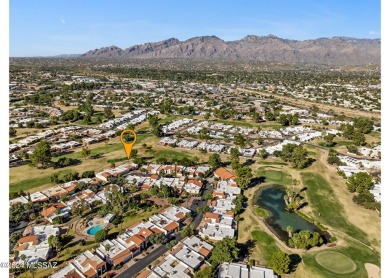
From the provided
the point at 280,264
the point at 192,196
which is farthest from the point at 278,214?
the point at 280,264

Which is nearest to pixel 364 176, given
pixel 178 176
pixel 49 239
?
pixel 178 176

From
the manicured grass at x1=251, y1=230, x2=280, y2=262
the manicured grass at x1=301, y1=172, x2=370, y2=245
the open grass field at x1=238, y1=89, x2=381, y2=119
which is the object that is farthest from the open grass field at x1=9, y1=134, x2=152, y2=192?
the open grass field at x1=238, y1=89, x2=381, y2=119

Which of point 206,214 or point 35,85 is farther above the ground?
point 35,85

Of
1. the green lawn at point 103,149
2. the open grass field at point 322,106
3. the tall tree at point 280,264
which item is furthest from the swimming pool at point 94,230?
the open grass field at point 322,106

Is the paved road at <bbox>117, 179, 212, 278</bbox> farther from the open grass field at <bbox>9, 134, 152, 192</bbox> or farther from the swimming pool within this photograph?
the open grass field at <bbox>9, 134, 152, 192</bbox>

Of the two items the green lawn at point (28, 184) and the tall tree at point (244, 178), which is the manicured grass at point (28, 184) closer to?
the green lawn at point (28, 184)

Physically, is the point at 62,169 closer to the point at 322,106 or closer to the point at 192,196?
the point at 192,196
